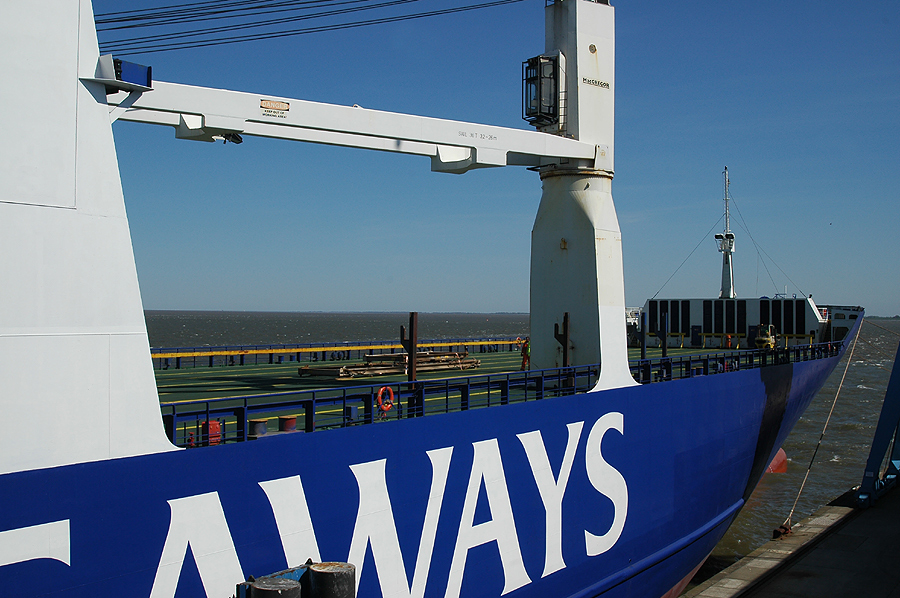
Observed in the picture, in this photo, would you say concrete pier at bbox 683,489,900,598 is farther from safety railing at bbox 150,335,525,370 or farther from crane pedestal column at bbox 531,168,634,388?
safety railing at bbox 150,335,525,370

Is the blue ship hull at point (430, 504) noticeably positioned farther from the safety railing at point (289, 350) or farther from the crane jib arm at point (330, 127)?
the safety railing at point (289, 350)

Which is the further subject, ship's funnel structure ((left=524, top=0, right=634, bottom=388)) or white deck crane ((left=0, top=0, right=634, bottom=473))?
ship's funnel structure ((left=524, top=0, right=634, bottom=388))

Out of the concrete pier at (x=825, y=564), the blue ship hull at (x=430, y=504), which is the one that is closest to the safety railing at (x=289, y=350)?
the blue ship hull at (x=430, y=504)

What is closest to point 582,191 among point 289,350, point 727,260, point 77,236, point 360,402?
point 360,402

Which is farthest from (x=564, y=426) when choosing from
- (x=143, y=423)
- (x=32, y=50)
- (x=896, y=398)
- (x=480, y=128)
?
(x=896, y=398)

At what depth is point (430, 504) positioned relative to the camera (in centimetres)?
1127

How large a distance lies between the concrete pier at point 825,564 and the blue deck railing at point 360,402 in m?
4.85

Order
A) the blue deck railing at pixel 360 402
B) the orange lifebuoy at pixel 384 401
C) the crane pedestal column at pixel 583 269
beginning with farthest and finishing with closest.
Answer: the crane pedestal column at pixel 583 269, the orange lifebuoy at pixel 384 401, the blue deck railing at pixel 360 402

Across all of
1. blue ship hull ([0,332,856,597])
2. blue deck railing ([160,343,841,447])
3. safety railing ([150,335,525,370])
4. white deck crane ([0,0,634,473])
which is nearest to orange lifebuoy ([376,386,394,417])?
blue deck railing ([160,343,841,447])

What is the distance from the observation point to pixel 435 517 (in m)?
11.4

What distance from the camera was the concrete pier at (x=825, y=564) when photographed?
1538 centimetres

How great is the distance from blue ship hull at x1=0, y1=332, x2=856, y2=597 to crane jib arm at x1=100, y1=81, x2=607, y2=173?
4.81m

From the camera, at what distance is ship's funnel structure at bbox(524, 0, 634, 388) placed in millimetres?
16250

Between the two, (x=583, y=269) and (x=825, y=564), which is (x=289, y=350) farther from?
(x=825, y=564)
